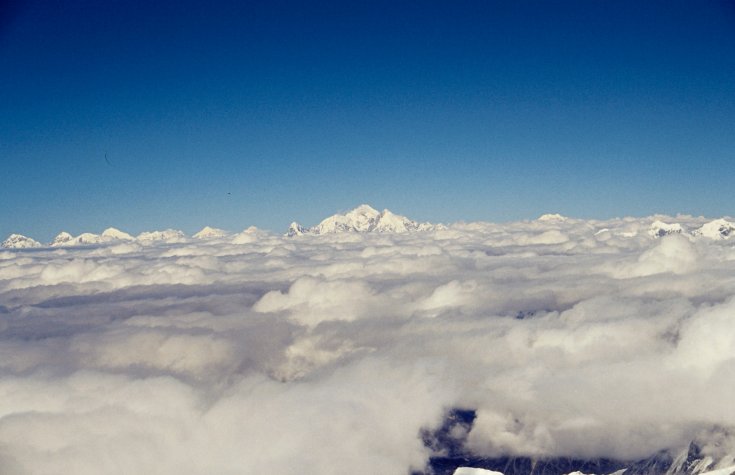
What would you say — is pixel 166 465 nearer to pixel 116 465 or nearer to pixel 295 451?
pixel 116 465

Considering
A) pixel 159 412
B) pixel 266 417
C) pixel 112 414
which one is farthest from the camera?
pixel 266 417

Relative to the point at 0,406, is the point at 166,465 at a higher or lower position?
lower

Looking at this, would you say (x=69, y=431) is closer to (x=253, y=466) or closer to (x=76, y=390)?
(x=76, y=390)

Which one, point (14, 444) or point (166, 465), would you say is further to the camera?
point (166, 465)

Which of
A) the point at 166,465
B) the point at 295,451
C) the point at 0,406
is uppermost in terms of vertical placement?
the point at 0,406

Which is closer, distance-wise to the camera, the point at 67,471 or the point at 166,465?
the point at 67,471

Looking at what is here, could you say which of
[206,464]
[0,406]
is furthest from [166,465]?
[0,406]

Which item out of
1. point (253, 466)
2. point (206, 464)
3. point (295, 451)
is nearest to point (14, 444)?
point (206, 464)

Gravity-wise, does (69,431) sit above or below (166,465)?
above

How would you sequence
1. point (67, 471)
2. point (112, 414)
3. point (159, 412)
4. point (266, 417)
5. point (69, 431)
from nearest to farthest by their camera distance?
1. point (67, 471)
2. point (69, 431)
3. point (112, 414)
4. point (159, 412)
5. point (266, 417)
